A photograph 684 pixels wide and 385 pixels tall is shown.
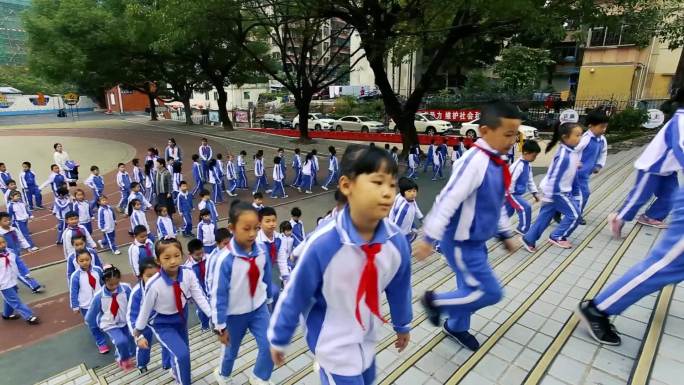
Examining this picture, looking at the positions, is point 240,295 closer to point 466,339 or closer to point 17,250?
point 466,339

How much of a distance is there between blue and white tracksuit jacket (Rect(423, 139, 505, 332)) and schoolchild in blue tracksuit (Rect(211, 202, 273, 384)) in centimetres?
143

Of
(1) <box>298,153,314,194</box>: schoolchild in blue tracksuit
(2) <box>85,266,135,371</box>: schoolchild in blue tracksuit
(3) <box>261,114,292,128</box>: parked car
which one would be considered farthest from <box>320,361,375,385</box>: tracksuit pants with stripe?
(3) <box>261,114,292,128</box>: parked car

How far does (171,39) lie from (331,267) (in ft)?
48.4

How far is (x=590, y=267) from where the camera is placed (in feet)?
15.0

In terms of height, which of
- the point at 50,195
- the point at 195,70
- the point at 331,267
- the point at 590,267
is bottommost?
the point at 50,195

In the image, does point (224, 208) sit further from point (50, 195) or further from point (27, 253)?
point (50, 195)

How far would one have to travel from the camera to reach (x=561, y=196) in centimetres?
513

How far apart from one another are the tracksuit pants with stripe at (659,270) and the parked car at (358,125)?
23886 mm

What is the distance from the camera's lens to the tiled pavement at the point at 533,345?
288cm

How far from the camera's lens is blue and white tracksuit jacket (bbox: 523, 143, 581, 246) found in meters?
5.12

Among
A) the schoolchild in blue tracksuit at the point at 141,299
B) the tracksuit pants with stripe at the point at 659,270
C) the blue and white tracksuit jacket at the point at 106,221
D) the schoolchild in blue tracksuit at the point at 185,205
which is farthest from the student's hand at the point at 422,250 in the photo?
the schoolchild in blue tracksuit at the point at 185,205

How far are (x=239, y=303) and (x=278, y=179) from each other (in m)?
9.13

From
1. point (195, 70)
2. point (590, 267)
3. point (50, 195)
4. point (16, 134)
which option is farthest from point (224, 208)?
point (16, 134)

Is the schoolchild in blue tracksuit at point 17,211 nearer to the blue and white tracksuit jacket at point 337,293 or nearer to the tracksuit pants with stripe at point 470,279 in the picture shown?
the blue and white tracksuit jacket at point 337,293
